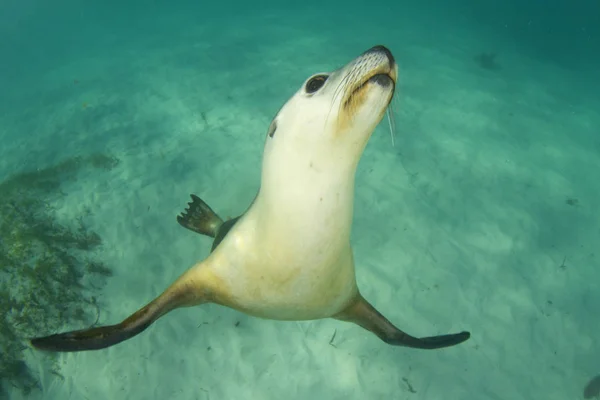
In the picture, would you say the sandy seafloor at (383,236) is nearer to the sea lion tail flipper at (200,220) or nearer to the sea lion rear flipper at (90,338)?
the sea lion tail flipper at (200,220)

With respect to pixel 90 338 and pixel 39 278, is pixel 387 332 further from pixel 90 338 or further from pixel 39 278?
pixel 39 278

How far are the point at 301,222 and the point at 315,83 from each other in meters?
0.66

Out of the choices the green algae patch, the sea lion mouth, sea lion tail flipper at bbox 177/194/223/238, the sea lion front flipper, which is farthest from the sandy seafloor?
the sea lion front flipper

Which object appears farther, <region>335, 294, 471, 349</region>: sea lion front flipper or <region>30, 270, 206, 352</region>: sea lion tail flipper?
<region>335, 294, 471, 349</region>: sea lion front flipper

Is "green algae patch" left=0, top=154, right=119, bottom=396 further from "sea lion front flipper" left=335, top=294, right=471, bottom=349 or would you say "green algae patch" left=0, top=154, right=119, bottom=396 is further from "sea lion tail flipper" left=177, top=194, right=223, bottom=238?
"sea lion front flipper" left=335, top=294, right=471, bottom=349

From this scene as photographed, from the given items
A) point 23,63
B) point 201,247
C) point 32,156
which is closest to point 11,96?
point 32,156

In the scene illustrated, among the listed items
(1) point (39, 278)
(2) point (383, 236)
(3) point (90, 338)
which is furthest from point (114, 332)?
(2) point (383, 236)

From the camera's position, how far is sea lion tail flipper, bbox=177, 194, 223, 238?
429 cm

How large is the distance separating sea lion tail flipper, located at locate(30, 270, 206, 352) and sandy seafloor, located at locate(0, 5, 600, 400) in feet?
5.41

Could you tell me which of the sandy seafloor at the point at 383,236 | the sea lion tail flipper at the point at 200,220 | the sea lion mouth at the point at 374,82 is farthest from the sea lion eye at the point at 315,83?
the sea lion tail flipper at the point at 200,220

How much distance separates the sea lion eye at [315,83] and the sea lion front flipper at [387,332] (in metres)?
1.53

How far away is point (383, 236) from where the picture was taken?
5055 millimetres

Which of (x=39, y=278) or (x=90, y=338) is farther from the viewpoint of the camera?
(x=39, y=278)

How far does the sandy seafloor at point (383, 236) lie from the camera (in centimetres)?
382
